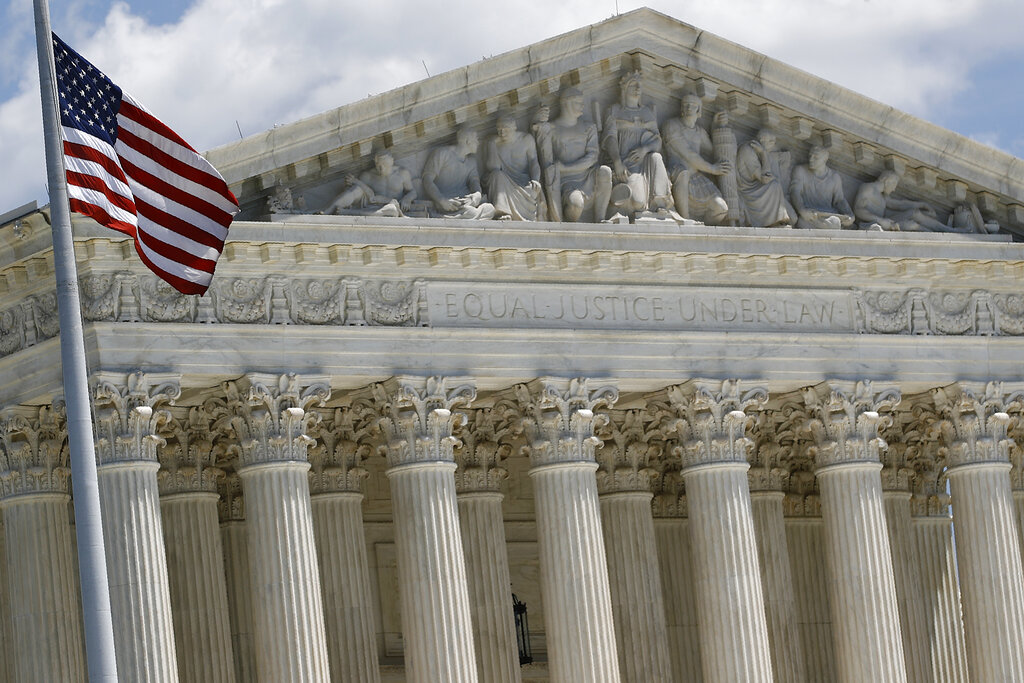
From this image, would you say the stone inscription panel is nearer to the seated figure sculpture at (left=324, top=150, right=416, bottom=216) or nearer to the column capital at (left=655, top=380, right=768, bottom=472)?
the column capital at (left=655, top=380, right=768, bottom=472)

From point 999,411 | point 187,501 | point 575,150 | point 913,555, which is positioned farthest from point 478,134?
point 913,555

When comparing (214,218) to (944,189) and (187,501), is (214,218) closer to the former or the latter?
(187,501)

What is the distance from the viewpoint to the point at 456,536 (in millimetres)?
46531

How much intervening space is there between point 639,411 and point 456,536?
26.4 ft

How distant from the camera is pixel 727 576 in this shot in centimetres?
4909

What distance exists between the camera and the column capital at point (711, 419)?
162 ft

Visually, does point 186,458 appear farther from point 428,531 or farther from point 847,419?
point 847,419

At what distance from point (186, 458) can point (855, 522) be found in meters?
14.9

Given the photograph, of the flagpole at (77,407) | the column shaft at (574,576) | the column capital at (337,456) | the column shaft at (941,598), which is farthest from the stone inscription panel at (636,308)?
the flagpole at (77,407)

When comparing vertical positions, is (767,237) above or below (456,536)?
above

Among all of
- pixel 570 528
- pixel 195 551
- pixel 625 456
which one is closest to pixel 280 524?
pixel 195 551

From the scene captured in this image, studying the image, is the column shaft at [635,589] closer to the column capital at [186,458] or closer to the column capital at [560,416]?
the column capital at [560,416]

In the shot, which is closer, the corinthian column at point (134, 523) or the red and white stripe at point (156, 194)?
the red and white stripe at point (156, 194)

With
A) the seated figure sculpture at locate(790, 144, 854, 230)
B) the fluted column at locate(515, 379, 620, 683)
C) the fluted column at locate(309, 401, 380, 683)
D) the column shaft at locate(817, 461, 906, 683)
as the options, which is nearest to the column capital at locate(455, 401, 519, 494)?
the fluted column at locate(309, 401, 380, 683)
